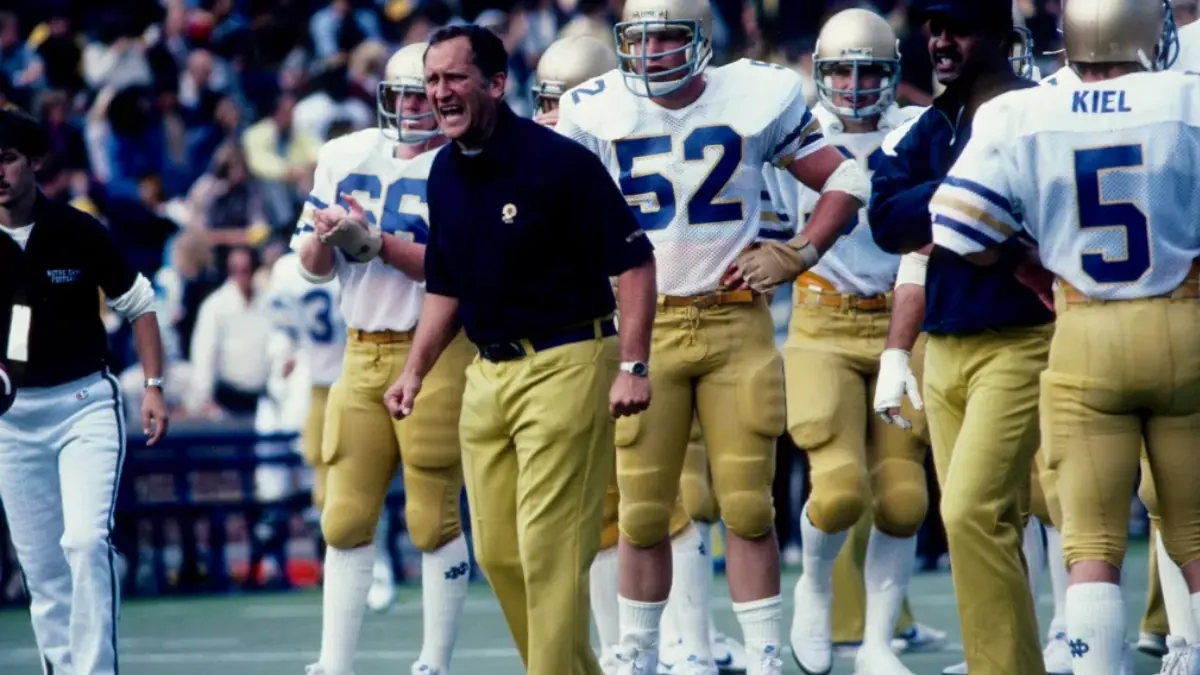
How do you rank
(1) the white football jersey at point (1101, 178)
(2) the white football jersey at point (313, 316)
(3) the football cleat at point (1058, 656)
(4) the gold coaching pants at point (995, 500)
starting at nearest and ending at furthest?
(1) the white football jersey at point (1101, 178) < (4) the gold coaching pants at point (995, 500) < (3) the football cleat at point (1058, 656) < (2) the white football jersey at point (313, 316)

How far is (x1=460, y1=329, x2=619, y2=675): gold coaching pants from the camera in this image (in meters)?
5.61

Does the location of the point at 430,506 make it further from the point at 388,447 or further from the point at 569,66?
the point at 569,66

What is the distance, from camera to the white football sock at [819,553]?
7.18 metres

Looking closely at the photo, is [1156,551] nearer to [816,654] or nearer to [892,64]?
[816,654]

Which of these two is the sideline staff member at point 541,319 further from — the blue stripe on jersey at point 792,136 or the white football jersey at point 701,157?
the blue stripe on jersey at point 792,136

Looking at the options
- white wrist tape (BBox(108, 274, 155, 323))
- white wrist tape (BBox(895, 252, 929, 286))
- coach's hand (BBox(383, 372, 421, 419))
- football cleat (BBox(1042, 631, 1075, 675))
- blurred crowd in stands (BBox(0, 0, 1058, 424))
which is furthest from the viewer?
blurred crowd in stands (BBox(0, 0, 1058, 424))

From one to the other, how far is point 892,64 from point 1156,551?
182 cm

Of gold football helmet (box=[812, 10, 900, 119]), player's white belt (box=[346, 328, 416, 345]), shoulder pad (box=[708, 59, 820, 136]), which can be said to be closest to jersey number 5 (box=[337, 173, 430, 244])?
player's white belt (box=[346, 328, 416, 345])

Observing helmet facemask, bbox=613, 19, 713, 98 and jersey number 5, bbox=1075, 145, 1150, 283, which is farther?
helmet facemask, bbox=613, 19, 713, 98

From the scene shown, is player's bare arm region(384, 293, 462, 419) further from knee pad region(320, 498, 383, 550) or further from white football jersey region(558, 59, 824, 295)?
knee pad region(320, 498, 383, 550)

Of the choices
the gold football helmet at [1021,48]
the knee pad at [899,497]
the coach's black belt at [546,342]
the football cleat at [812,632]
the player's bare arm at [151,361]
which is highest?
the gold football helmet at [1021,48]

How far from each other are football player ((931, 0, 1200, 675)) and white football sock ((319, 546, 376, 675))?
2.37 m

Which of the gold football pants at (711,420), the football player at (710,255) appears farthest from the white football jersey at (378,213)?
the gold football pants at (711,420)

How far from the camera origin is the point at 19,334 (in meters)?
6.55
